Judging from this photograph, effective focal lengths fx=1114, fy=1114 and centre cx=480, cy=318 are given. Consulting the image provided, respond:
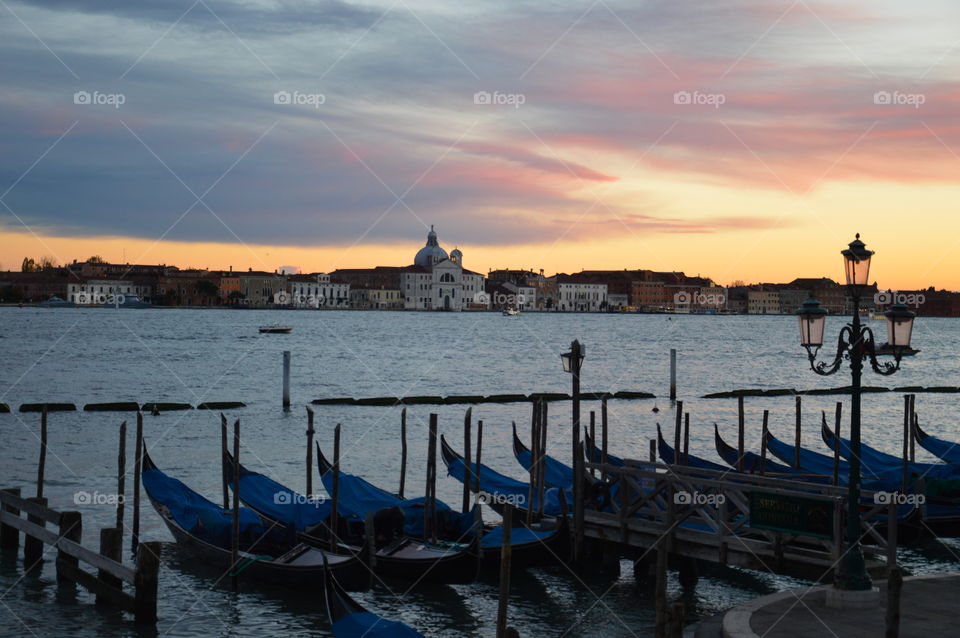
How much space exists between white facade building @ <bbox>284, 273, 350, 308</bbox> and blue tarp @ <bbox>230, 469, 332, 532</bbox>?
471 ft

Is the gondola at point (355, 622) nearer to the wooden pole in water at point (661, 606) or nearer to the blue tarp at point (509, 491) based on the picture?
the wooden pole in water at point (661, 606)

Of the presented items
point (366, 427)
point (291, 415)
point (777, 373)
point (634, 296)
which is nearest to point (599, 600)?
point (366, 427)

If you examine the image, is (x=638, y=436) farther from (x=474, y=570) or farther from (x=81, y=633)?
(x=81, y=633)

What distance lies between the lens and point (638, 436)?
24.3 m

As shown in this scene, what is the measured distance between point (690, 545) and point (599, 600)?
3.71 feet

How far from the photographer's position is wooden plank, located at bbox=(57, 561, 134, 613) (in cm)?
977

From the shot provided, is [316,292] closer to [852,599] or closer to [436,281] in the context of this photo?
[436,281]

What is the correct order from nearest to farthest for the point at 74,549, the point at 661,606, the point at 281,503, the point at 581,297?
the point at 661,606 → the point at 74,549 → the point at 281,503 → the point at 581,297

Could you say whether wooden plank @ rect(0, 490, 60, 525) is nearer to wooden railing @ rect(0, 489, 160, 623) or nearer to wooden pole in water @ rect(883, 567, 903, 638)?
wooden railing @ rect(0, 489, 160, 623)

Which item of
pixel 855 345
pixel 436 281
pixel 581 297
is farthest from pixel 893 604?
pixel 581 297

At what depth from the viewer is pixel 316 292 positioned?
155 meters

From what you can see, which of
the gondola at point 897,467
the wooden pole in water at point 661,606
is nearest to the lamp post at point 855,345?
the wooden pole in water at point 661,606

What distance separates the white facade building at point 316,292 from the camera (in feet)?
510

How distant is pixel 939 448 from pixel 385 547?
10160 millimetres
